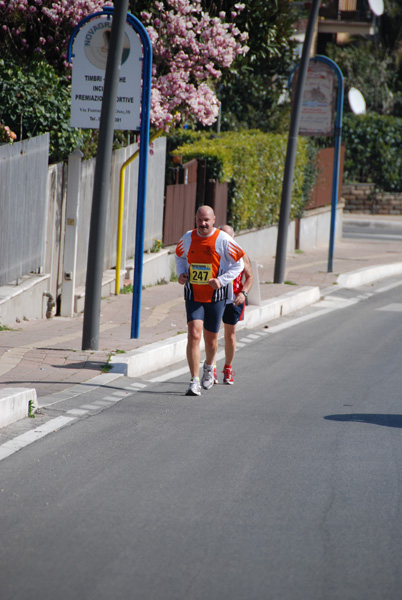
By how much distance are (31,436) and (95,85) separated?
4.85 metres

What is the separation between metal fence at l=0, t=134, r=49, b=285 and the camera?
36.1 ft

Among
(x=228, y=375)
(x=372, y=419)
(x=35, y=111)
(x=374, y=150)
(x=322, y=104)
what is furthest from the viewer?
(x=374, y=150)

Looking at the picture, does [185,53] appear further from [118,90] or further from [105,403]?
[105,403]

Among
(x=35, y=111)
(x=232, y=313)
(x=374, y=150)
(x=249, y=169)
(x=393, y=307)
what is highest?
(x=374, y=150)

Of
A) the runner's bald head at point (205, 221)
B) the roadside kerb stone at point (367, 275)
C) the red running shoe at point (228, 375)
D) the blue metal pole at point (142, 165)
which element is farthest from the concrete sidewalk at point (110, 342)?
the runner's bald head at point (205, 221)

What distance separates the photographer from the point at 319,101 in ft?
67.9

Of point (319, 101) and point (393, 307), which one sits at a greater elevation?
point (319, 101)

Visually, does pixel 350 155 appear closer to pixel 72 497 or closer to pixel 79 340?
pixel 79 340

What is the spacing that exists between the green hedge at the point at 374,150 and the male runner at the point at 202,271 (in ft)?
102

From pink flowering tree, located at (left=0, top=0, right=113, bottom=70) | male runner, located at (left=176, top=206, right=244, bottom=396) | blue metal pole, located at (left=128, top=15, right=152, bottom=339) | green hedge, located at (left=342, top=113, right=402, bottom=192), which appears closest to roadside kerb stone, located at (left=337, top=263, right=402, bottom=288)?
pink flowering tree, located at (left=0, top=0, right=113, bottom=70)

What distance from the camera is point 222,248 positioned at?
856 cm

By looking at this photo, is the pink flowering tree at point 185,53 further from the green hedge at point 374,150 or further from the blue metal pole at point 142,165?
the green hedge at point 374,150

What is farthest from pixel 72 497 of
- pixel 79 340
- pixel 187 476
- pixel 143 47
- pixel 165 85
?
pixel 165 85

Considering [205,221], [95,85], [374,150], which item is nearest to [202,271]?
[205,221]
